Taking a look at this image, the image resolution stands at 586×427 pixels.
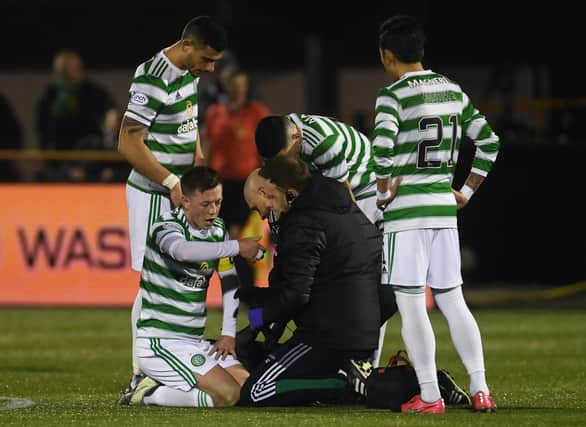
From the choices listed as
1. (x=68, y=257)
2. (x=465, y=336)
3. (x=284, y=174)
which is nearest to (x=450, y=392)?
(x=465, y=336)

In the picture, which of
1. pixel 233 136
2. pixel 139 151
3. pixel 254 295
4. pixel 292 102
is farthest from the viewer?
pixel 292 102

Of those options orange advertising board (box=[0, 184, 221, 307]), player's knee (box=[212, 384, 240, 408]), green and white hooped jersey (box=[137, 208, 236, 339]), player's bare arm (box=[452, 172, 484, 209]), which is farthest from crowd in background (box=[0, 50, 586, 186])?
player's bare arm (box=[452, 172, 484, 209])

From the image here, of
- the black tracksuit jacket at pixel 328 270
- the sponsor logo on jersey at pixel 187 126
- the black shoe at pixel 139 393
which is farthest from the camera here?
the sponsor logo on jersey at pixel 187 126

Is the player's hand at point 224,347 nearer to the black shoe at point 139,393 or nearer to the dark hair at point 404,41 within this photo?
the black shoe at point 139,393

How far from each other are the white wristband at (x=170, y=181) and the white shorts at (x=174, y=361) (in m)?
0.84

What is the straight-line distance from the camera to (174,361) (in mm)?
8406

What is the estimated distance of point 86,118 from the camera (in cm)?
1727

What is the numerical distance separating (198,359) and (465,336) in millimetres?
1446

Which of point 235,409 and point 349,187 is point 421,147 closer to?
point 349,187

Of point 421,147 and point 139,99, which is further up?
point 139,99

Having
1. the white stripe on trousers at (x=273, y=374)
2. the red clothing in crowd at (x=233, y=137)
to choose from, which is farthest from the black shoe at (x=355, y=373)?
the red clothing in crowd at (x=233, y=137)

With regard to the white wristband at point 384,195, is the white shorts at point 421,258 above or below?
below

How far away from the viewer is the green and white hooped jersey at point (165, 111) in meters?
8.86

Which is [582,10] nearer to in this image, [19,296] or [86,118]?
[86,118]
